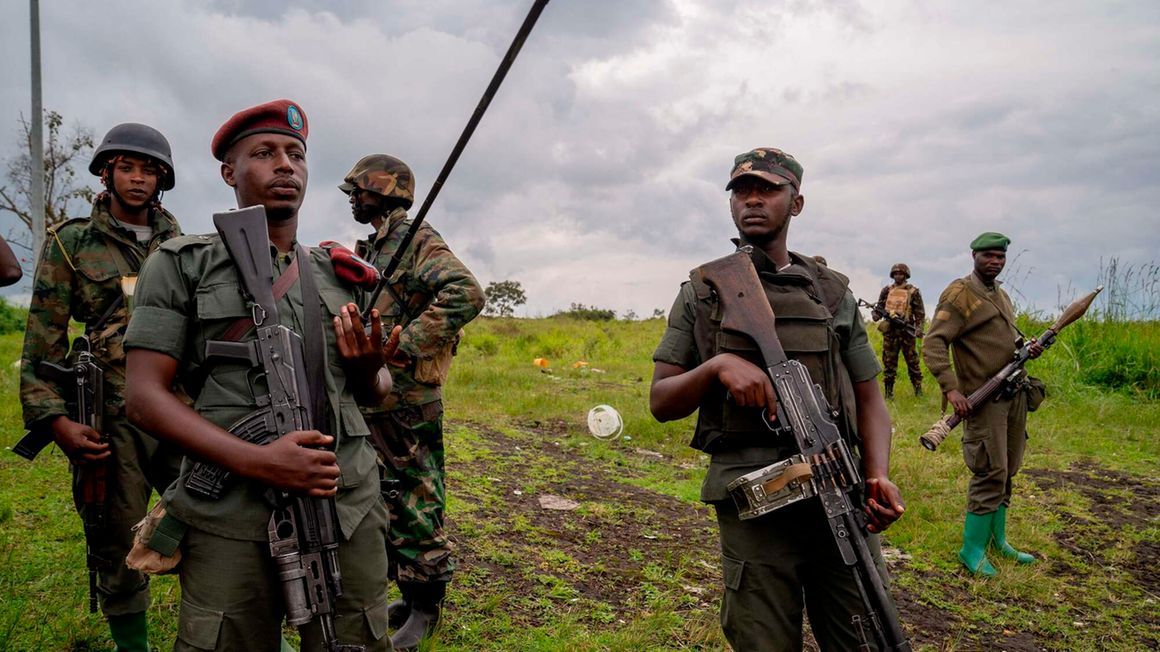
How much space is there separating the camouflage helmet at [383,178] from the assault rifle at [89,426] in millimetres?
1364

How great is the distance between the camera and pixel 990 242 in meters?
5.21

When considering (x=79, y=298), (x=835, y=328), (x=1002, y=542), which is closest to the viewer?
(x=835, y=328)

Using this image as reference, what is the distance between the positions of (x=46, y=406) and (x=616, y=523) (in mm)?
3531

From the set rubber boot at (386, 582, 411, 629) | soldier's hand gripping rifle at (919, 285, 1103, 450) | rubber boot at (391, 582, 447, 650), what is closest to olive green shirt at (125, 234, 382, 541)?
rubber boot at (391, 582, 447, 650)

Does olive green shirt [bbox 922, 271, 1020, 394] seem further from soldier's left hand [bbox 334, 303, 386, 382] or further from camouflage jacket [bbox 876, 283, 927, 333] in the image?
camouflage jacket [bbox 876, 283, 927, 333]

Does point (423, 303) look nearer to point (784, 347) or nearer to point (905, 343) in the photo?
point (784, 347)

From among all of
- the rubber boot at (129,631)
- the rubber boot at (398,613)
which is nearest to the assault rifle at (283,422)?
the rubber boot at (129,631)

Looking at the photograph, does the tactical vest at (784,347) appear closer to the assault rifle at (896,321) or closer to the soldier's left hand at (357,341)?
the soldier's left hand at (357,341)

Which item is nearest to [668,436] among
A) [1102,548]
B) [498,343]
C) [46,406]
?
[1102,548]

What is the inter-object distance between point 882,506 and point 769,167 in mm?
1132

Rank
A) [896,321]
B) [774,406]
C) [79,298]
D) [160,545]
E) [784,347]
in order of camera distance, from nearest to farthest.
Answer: [160,545], [774,406], [784,347], [79,298], [896,321]

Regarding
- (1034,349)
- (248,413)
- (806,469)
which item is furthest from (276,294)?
(1034,349)

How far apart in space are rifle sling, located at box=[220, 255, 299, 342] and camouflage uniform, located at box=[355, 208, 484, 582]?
1350 millimetres

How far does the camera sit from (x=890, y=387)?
1198 centimetres
